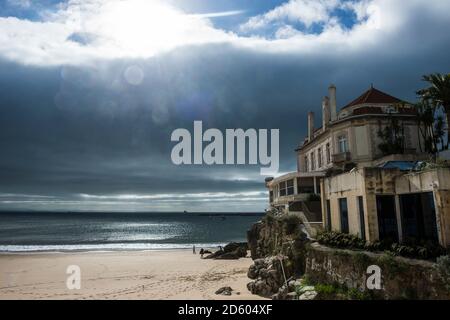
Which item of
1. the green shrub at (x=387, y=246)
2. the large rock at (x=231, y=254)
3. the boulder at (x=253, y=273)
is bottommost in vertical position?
the large rock at (x=231, y=254)

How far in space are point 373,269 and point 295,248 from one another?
737 cm

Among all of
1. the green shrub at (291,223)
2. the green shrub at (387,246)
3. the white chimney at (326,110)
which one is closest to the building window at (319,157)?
the white chimney at (326,110)

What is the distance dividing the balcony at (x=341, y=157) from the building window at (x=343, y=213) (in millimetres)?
10425

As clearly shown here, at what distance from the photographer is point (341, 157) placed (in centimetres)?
3120

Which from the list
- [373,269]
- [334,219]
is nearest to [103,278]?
[334,219]

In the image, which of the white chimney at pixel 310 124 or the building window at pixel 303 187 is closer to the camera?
the building window at pixel 303 187

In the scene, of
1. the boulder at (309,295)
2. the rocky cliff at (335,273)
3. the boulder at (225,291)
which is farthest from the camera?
the boulder at (225,291)

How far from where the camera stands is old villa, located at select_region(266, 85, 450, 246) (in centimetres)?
1777

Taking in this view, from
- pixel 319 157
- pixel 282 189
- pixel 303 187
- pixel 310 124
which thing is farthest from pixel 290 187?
pixel 310 124

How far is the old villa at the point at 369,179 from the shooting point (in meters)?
17.8

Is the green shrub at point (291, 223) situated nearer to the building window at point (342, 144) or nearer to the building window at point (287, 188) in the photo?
the building window at point (287, 188)

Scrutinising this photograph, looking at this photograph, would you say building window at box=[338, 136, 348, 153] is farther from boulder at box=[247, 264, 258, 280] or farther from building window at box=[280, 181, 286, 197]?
boulder at box=[247, 264, 258, 280]

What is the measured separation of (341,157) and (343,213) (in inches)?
437
